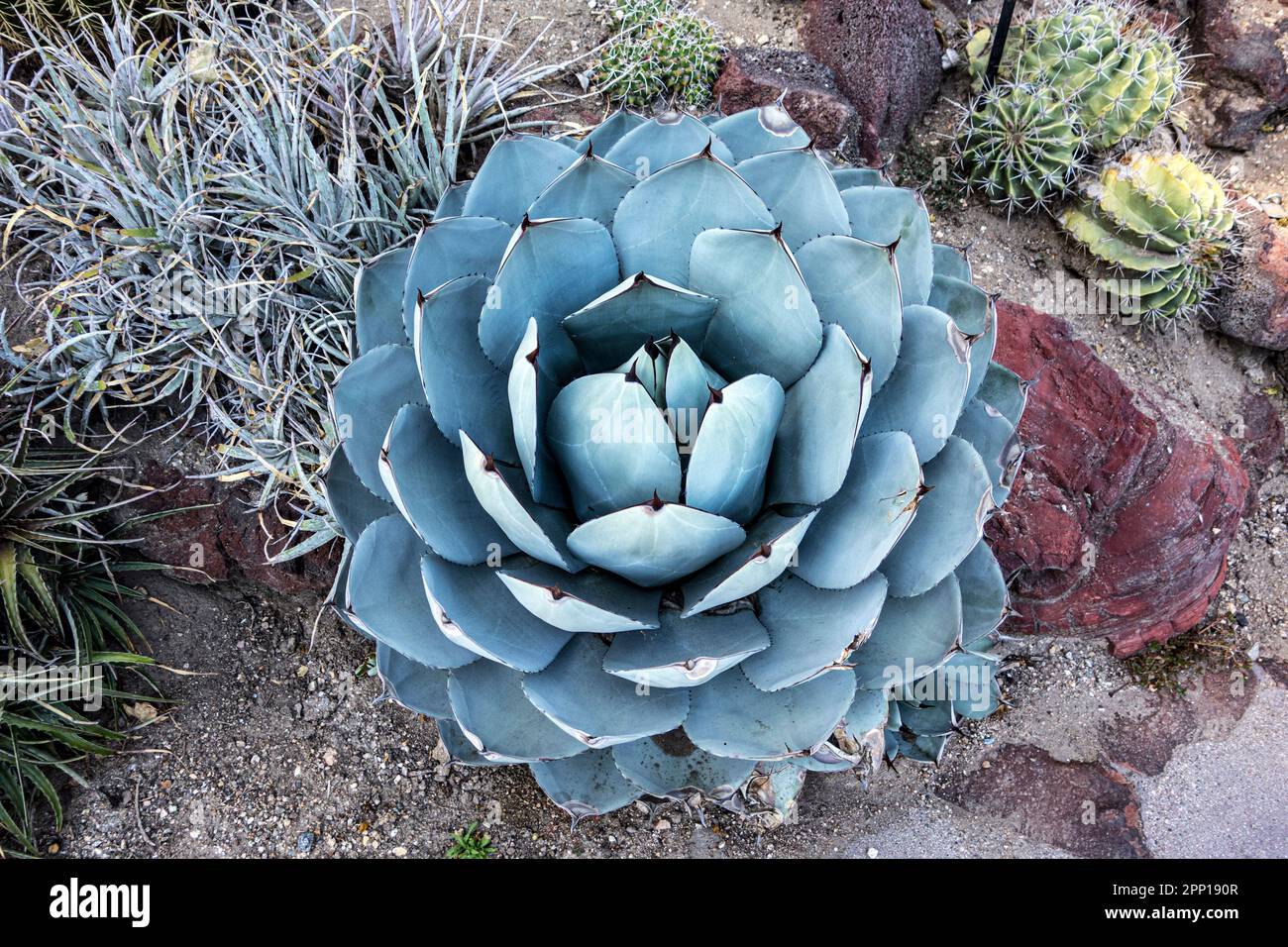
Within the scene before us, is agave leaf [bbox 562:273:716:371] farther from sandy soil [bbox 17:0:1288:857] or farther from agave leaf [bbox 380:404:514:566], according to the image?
sandy soil [bbox 17:0:1288:857]

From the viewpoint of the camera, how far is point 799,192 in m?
1.71

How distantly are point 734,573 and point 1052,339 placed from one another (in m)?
1.68

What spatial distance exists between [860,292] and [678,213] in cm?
38

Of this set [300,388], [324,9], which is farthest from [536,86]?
[300,388]

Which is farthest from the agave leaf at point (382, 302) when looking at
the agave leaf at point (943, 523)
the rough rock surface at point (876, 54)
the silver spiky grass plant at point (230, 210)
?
the rough rock surface at point (876, 54)

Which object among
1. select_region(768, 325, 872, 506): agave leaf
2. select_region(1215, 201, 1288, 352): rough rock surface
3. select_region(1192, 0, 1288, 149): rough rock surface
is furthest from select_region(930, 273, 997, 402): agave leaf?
select_region(1192, 0, 1288, 149): rough rock surface

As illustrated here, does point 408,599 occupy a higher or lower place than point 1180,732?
higher

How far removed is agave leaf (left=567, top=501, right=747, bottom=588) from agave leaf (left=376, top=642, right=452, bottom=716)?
1.45ft

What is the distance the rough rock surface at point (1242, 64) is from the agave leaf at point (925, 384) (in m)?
2.86

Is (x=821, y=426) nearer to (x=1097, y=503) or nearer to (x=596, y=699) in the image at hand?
(x=596, y=699)

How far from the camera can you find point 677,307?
1648 millimetres

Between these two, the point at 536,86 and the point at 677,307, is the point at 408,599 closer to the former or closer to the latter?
the point at 677,307

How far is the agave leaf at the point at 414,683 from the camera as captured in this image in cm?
168

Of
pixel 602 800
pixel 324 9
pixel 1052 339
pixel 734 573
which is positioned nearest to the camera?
pixel 734 573
